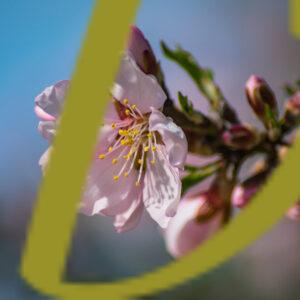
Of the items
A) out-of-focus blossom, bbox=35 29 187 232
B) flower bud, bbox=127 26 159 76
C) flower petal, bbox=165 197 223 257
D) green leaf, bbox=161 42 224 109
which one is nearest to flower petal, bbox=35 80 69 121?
out-of-focus blossom, bbox=35 29 187 232

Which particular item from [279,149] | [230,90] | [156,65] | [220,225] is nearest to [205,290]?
[230,90]

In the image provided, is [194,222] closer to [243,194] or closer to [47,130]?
[243,194]

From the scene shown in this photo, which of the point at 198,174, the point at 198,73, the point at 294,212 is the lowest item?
the point at 294,212

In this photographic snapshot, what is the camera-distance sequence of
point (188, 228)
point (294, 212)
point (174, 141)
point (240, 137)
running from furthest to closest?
1. point (188, 228)
2. point (294, 212)
3. point (240, 137)
4. point (174, 141)

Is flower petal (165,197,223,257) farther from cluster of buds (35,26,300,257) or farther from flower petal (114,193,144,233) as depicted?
flower petal (114,193,144,233)

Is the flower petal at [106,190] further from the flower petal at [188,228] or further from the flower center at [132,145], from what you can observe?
the flower petal at [188,228]

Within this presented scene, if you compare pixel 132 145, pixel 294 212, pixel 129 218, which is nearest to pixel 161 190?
pixel 129 218

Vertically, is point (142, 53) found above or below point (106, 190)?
above
